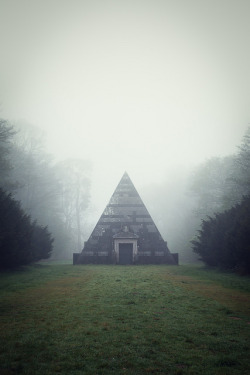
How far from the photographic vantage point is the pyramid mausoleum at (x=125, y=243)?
20891 millimetres

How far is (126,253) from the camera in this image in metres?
21.2

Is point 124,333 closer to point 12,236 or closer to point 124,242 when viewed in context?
point 12,236

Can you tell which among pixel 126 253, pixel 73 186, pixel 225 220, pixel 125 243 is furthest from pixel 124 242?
pixel 73 186

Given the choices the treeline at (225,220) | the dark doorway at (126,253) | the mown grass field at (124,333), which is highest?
the treeline at (225,220)

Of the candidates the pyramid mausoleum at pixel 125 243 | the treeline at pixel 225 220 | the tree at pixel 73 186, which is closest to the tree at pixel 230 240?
the treeline at pixel 225 220

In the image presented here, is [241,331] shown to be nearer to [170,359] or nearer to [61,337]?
[170,359]

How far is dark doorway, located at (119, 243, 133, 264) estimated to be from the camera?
2116cm

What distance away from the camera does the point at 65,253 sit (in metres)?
37.7

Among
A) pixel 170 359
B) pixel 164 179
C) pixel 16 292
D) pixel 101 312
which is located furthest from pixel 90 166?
pixel 170 359

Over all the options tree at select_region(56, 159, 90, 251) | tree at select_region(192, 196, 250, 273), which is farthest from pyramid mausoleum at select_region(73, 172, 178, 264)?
tree at select_region(56, 159, 90, 251)

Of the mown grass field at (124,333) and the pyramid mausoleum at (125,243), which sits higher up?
the pyramid mausoleum at (125,243)

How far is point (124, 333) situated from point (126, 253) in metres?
16.8

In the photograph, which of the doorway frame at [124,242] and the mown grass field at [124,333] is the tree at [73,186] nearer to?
the doorway frame at [124,242]

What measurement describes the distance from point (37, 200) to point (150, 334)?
30148 millimetres
